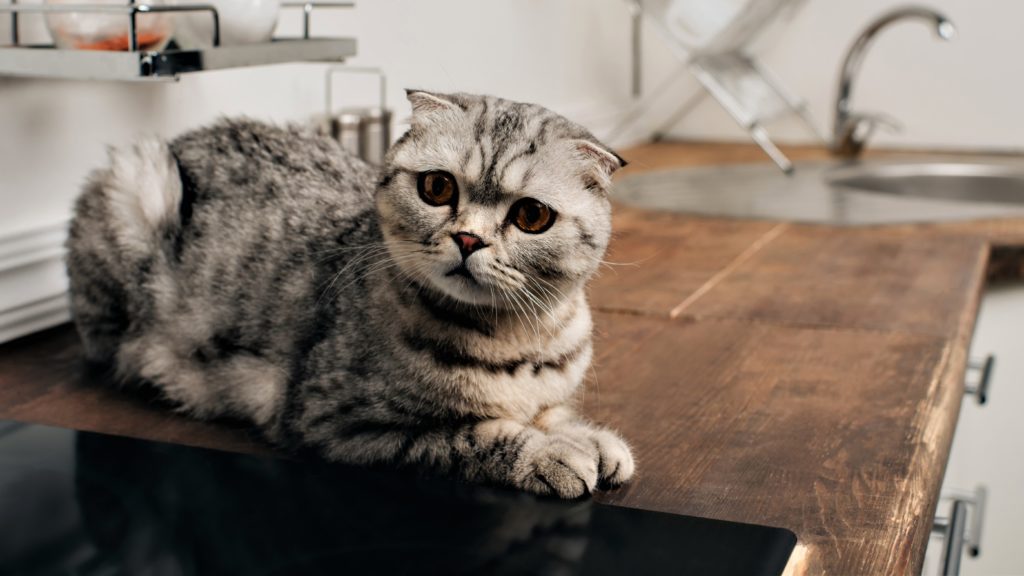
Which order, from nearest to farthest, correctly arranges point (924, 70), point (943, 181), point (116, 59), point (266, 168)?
point (116, 59) → point (266, 168) → point (943, 181) → point (924, 70)

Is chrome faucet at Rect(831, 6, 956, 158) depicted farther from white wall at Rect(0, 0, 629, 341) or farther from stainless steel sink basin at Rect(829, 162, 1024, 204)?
white wall at Rect(0, 0, 629, 341)

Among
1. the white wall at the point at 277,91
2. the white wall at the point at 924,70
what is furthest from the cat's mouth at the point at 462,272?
the white wall at the point at 924,70

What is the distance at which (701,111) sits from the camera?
11.0ft

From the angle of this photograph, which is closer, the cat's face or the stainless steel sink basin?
the cat's face

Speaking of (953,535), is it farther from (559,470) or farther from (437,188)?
(437,188)

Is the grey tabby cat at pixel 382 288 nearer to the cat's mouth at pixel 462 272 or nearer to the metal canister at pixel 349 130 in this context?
the cat's mouth at pixel 462 272

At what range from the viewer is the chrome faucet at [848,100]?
2.65 metres

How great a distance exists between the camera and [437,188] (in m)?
1.00

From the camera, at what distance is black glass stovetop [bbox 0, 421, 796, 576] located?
0.82 m

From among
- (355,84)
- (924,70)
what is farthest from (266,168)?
(924,70)

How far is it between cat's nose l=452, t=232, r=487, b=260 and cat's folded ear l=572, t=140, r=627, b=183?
132 millimetres

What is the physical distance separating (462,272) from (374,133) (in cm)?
102

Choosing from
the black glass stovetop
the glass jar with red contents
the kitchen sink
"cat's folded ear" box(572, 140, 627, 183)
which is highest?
the glass jar with red contents

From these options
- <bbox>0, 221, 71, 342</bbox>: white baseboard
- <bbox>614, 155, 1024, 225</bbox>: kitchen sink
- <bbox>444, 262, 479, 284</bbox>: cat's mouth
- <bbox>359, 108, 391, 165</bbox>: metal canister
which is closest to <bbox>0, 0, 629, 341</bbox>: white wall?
<bbox>0, 221, 71, 342</bbox>: white baseboard
